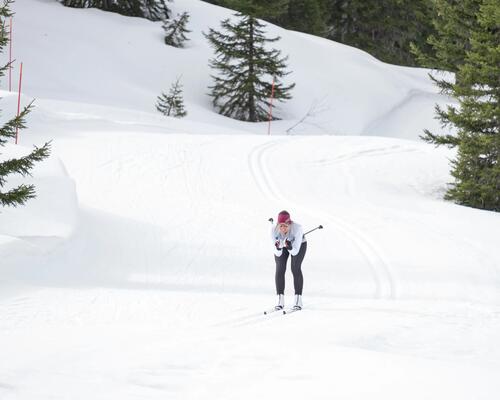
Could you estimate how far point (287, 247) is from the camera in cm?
1108

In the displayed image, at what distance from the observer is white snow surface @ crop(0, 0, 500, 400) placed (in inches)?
285

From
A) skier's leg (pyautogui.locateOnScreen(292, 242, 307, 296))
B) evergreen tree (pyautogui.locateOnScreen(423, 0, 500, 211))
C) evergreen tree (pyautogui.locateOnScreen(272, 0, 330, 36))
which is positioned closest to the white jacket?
skier's leg (pyautogui.locateOnScreen(292, 242, 307, 296))

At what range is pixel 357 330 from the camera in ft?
32.4

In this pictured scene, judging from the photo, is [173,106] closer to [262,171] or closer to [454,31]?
[262,171]

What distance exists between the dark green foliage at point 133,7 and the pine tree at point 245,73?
8.10m

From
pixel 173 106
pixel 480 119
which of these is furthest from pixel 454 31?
pixel 173 106

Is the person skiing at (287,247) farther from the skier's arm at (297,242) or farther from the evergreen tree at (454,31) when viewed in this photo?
the evergreen tree at (454,31)

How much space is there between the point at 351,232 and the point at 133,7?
29529 mm

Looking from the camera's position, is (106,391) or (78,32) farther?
(78,32)

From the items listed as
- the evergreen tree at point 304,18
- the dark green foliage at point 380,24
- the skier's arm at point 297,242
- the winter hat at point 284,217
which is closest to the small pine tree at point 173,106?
the skier's arm at point 297,242

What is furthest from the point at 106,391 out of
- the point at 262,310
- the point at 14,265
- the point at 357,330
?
the point at 14,265

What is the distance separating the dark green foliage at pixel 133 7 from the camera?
135ft

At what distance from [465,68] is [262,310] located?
32.9ft

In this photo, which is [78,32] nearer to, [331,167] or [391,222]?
[331,167]
